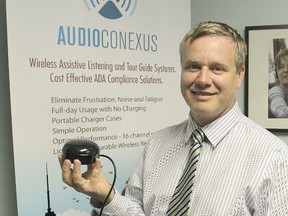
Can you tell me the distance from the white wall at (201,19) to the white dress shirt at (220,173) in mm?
556

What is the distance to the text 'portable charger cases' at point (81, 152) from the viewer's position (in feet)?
3.75

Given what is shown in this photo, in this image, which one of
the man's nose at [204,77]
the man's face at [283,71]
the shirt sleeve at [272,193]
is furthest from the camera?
the man's face at [283,71]

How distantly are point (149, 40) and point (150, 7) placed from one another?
0.62 ft

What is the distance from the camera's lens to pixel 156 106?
218 centimetres

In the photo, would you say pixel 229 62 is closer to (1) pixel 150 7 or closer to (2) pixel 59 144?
(2) pixel 59 144

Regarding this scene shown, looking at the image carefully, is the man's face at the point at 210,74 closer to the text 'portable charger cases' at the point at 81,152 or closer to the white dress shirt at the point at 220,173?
the white dress shirt at the point at 220,173

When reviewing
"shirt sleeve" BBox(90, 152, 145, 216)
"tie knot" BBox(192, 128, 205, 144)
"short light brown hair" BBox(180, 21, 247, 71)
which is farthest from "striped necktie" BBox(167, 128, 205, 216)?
"short light brown hair" BBox(180, 21, 247, 71)

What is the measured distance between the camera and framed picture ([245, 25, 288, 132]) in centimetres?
243

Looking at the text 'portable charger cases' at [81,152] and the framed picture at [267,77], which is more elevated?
the framed picture at [267,77]

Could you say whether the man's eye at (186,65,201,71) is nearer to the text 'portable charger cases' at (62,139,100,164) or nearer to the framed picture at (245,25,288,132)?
the text 'portable charger cases' at (62,139,100,164)

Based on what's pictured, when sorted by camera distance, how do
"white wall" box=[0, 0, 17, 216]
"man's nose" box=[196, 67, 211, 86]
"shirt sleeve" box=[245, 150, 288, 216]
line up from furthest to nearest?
"white wall" box=[0, 0, 17, 216]
"man's nose" box=[196, 67, 211, 86]
"shirt sleeve" box=[245, 150, 288, 216]

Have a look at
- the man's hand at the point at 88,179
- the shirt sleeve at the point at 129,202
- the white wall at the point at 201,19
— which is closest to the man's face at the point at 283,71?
the white wall at the point at 201,19

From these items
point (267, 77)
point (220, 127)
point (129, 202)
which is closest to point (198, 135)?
point (220, 127)

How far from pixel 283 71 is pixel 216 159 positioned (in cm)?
141
